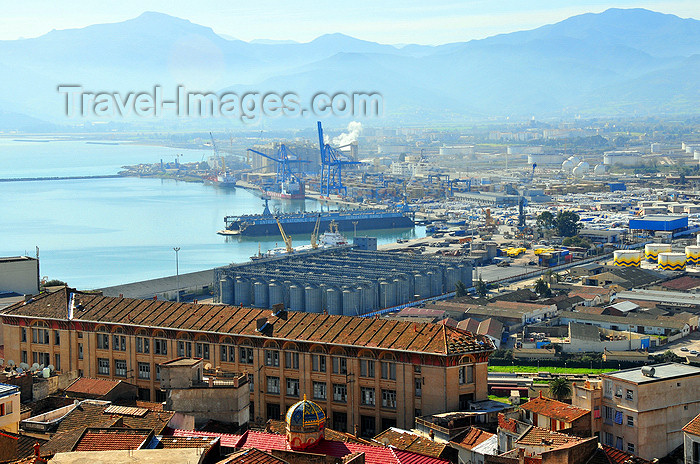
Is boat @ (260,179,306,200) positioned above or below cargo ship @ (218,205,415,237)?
above

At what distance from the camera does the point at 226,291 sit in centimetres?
2175

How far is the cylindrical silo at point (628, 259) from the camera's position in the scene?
1061 inches

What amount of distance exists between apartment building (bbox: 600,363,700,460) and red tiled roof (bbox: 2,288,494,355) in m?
1.75

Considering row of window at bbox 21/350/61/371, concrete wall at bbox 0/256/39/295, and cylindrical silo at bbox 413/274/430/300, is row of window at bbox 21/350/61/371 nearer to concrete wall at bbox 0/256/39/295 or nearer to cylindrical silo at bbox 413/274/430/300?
concrete wall at bbox 0/256/39/295

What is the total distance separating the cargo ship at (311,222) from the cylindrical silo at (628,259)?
14705 mm

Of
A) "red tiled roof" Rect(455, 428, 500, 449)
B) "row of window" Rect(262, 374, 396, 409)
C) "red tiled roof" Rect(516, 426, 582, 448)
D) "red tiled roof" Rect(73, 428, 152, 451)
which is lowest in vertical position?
"row of window" Rect(262, 374, 396, 409)

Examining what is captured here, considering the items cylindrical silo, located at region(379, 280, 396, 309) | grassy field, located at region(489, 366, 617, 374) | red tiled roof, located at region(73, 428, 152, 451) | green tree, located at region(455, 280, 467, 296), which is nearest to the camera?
red tiled roof, located at region(73, 428, 152, 451)

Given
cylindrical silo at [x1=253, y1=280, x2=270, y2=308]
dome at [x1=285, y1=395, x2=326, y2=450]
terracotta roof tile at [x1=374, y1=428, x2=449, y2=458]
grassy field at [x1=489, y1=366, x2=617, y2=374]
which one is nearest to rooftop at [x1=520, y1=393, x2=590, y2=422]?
terracotta roof tile at [x1=374, y1=428, x2=449, y2=458]

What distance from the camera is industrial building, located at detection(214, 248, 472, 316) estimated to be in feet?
68.8

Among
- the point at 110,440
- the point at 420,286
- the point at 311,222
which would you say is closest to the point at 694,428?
the point at 110,440

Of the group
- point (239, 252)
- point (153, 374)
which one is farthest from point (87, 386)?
point (239, 252)

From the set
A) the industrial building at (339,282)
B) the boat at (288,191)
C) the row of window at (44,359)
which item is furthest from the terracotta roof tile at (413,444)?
the boat at (288,191)

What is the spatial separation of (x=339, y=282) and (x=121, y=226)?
23410mm

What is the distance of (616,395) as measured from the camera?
326 inches
